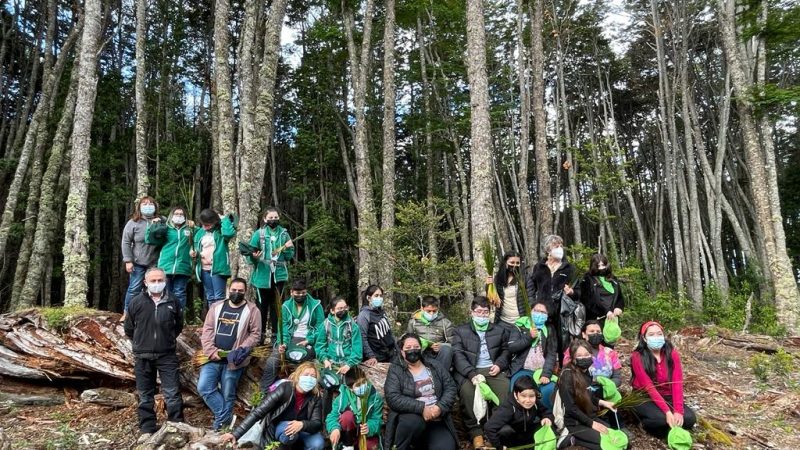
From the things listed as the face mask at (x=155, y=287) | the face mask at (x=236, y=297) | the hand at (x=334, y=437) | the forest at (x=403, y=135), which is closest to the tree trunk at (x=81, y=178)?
the forest at (x=403, y=135)

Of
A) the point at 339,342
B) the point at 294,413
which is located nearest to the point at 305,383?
the point at 294,413

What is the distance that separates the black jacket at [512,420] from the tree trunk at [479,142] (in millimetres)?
2767

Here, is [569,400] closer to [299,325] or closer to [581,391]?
[581,391]

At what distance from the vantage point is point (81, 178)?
709cm

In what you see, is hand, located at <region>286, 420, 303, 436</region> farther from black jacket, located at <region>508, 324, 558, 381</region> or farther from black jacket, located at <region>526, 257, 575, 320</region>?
black jacket, located at <region>526, 257, 575, 320</region>

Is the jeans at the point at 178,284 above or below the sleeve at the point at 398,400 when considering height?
above

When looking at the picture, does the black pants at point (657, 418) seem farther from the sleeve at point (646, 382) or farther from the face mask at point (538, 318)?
the face mask at point (538, 318)

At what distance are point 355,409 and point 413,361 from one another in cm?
68

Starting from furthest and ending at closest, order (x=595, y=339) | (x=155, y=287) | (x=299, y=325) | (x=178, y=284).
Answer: (x=178, y=284) → (x=299, y=325) → (x=595, y=339) → (x=155, y=287)

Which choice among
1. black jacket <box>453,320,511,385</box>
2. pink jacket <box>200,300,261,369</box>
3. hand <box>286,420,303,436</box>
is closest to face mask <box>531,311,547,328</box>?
black jacket <box>453,320,511,385</box>

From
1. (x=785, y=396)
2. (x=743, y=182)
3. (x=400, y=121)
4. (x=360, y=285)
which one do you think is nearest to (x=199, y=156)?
(x=400, y=121)

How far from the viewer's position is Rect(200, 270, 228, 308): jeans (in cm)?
557

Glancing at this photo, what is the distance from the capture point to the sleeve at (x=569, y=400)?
418cm

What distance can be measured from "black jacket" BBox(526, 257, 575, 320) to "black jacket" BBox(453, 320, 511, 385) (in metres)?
0.56
